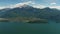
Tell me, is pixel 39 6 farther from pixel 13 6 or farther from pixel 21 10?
pixel 13 6

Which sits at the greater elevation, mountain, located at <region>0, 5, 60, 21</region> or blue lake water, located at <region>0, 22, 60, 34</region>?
mountain, located at <region>0, 5, 60, 21</region>

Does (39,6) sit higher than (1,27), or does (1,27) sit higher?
(39,6)

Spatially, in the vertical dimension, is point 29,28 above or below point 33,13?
below

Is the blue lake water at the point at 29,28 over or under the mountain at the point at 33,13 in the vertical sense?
under

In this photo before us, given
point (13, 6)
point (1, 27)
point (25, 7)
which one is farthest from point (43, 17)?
point (1, 27)
